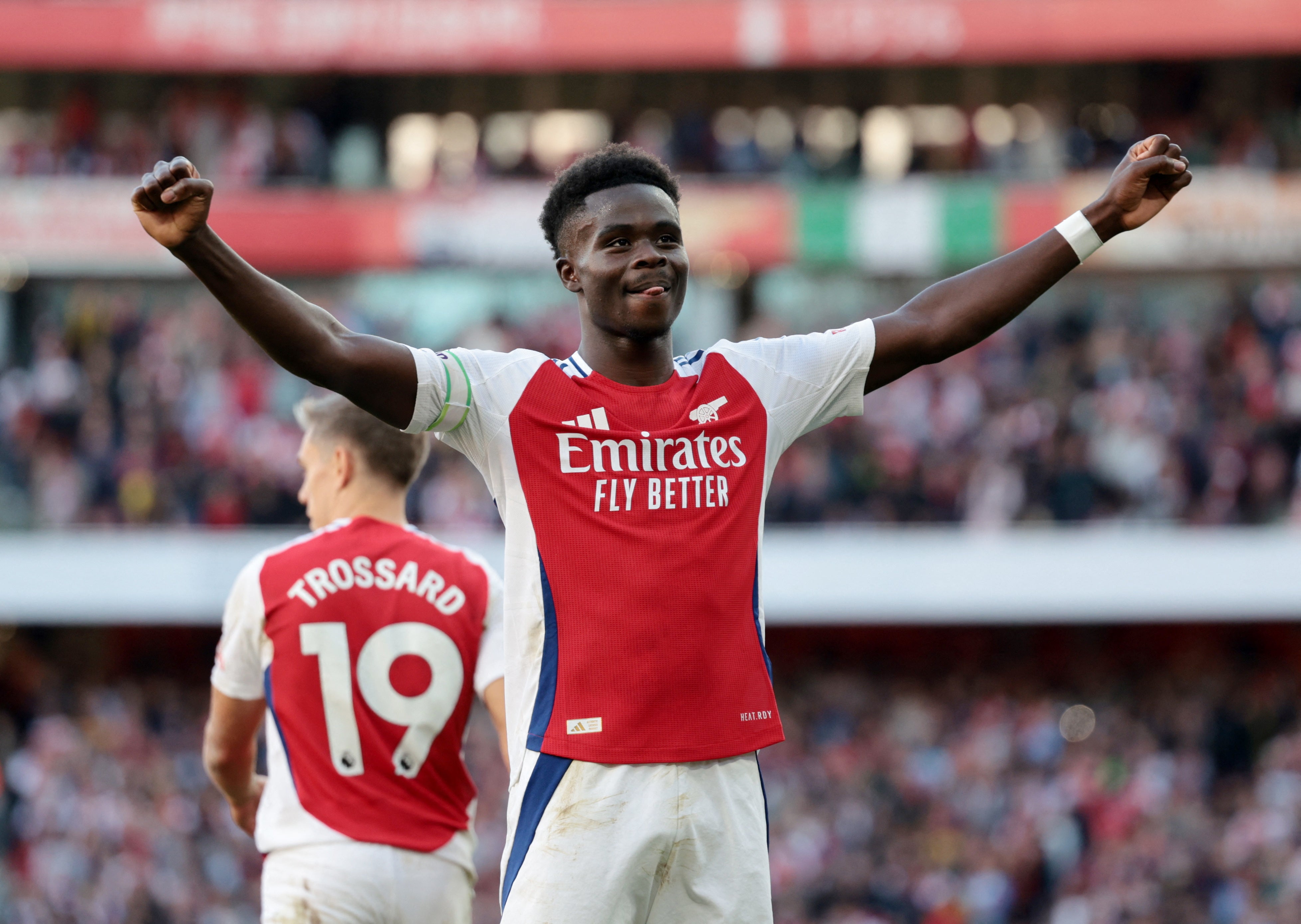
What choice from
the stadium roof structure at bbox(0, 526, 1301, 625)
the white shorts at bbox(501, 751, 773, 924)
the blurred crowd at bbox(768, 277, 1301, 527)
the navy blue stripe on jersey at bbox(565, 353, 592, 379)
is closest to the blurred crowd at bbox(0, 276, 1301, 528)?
the blurred crowd at bbox(768, 277, 1301, 527)

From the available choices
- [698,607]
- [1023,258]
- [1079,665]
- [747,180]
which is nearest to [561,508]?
[698,607]

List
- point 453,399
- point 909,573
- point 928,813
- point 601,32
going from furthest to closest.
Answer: point 601,32, point 909,573, point 928,813, point 453,399

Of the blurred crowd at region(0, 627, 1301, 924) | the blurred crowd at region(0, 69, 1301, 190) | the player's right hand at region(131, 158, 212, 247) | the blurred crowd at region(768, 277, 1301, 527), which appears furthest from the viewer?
the blurred crowd at region(0, 69, 1301, 190)

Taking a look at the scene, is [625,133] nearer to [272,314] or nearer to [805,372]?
[805,372]

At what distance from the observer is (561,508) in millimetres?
3143

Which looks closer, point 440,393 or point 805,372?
point 440,393

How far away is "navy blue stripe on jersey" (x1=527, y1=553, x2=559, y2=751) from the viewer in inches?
121

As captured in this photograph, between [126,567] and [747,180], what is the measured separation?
8.83 m

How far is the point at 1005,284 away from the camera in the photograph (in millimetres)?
3383

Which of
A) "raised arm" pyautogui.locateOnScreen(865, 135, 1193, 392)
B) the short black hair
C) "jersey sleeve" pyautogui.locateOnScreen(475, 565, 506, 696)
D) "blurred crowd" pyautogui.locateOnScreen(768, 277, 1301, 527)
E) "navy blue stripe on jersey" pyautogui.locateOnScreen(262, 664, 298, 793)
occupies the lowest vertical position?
"navy blue stripe on jersey" pyautogui.locateOnScreen(262, 664, 298, 793)

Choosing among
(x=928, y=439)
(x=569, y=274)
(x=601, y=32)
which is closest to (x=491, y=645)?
(x=569, y=274)

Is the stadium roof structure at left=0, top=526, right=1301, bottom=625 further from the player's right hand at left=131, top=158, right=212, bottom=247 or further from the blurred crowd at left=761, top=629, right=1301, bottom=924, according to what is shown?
the player's right hand at left=131, top=158, right=212, bottom=247

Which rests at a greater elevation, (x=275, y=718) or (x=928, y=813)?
(x=275, y=718)

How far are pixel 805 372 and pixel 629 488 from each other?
0.52 metres
